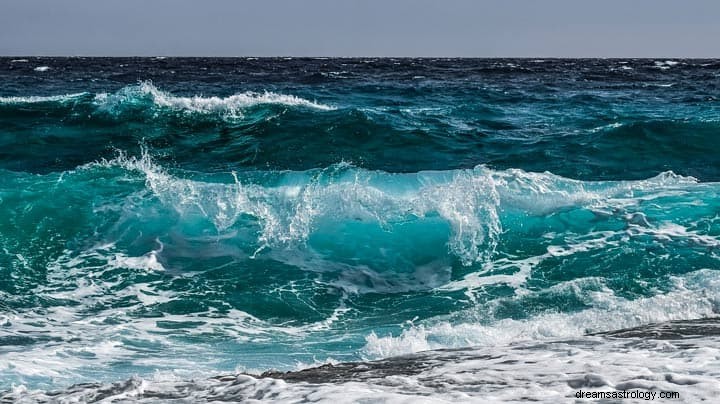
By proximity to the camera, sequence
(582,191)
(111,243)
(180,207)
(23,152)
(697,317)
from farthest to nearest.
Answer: (23,152)
(582,191)
(180,207)
(111,243)
(697,317)

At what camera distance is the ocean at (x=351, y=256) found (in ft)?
14.1

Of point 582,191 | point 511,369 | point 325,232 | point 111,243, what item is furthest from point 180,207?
point 511,369

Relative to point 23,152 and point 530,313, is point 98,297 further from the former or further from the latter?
point 23,152

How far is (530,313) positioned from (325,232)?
133 inches

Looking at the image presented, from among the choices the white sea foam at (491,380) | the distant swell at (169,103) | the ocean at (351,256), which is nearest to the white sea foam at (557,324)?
the ocean at (351,256)

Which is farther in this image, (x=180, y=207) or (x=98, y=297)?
(x=180, y=207)

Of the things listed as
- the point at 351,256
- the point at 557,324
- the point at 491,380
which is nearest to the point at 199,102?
the point at 351,256

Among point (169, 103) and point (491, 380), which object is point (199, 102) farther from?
point (491, 380)

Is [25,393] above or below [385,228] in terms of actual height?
below

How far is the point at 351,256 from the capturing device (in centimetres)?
852

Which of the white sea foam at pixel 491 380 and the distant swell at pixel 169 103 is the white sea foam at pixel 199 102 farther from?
the white sea foam at pixel 491 380

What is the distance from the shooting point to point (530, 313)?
627cm

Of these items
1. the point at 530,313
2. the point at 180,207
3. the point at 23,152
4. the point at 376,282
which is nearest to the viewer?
the point at 530,313

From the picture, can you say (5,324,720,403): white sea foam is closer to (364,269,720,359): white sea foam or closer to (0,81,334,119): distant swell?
(364,269,720,359): white sea foam
